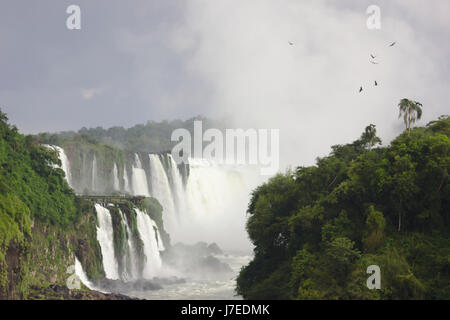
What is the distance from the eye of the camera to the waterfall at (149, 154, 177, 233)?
258 ft

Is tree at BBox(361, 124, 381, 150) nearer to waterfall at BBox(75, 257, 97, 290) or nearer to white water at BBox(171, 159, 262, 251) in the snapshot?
waterfall at BBox(75, 257, 97, 290)

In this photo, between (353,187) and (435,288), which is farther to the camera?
(353,187)

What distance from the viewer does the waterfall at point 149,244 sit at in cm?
5103

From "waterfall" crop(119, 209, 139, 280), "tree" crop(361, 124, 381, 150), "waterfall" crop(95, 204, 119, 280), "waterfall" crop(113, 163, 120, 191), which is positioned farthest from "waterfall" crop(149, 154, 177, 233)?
"tree" crop(361, 124, 381, 150)

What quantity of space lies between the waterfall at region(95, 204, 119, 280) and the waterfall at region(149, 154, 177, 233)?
30.9 m

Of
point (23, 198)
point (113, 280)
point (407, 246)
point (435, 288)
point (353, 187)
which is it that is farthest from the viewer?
point (113, 280)

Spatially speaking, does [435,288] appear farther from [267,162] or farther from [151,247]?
[267,162]

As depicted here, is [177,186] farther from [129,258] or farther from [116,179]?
[129,258]

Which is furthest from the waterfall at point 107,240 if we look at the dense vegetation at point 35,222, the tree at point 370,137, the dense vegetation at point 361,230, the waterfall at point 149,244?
the tree at point 370,137

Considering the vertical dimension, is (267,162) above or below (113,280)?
above

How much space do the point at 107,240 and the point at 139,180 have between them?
30499 mm
